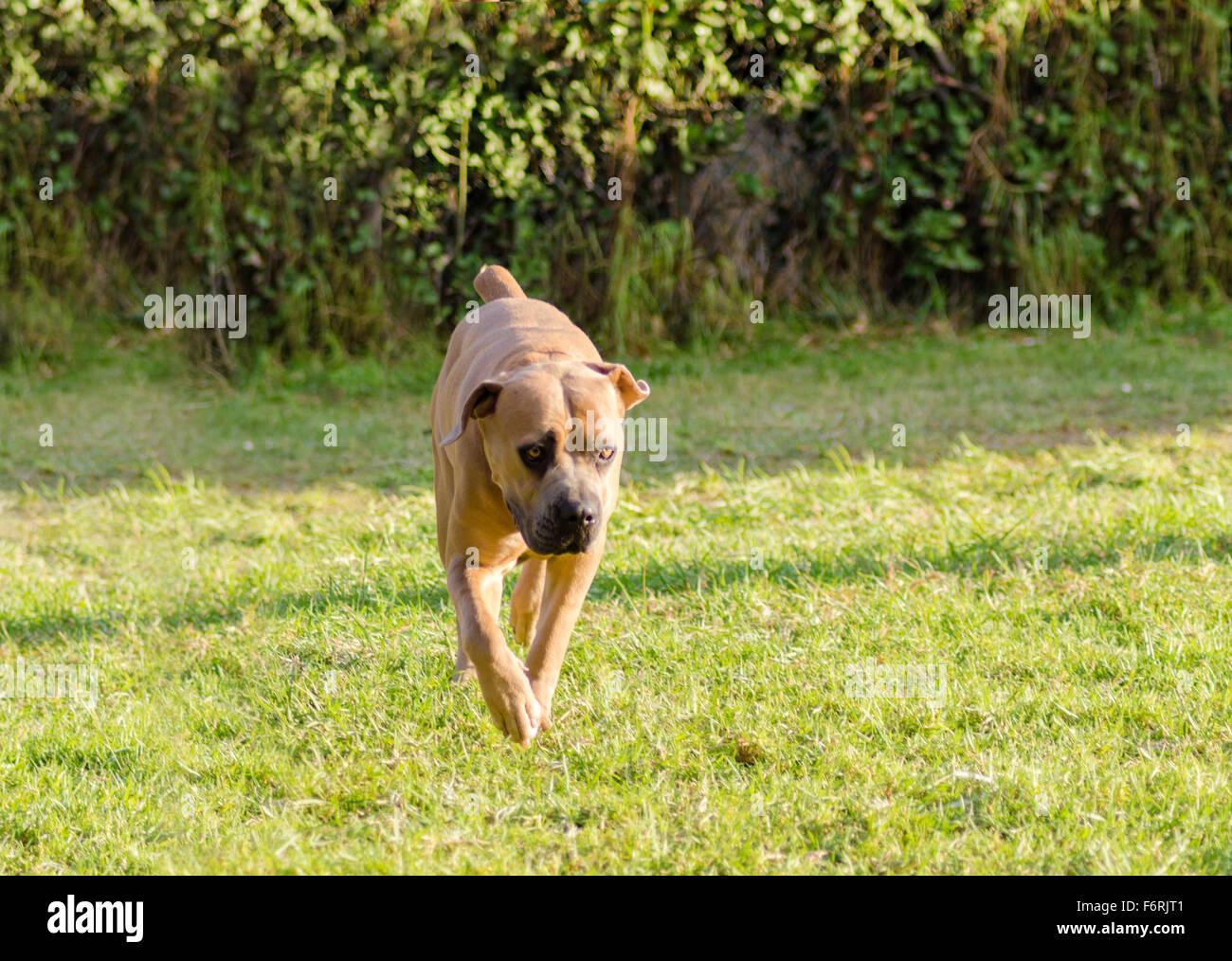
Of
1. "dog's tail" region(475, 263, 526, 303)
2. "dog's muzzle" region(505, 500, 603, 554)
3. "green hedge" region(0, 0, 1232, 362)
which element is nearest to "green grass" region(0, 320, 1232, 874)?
"dog's muzzle" region(505, 500, 603, 554)

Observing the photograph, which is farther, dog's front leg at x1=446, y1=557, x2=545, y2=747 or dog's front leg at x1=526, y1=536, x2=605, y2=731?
dog's front leg at x1=526, y1=536, x2=605, y2=731

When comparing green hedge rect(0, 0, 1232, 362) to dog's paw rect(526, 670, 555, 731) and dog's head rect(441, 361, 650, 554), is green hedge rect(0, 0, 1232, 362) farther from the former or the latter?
dog's paw rect(526, 670, 555, 731)

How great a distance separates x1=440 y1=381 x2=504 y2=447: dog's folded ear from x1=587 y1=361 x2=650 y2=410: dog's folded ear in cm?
36

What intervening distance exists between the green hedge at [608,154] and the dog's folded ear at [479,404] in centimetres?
597

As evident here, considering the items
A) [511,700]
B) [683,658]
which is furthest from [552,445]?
[683,658]

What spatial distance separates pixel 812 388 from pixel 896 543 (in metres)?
3.89

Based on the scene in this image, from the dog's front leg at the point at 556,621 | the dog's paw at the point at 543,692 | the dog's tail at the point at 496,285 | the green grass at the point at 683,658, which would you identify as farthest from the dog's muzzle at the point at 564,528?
the dog's tail at the point at 496,285

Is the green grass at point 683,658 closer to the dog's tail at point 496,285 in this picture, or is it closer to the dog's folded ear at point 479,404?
the dog's folded ear at point 479,404

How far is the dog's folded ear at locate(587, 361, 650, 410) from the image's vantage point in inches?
160

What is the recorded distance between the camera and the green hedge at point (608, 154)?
9.39 meters

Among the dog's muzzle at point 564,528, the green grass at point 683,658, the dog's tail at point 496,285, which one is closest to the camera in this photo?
the green grass at point 683,658

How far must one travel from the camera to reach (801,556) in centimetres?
549
